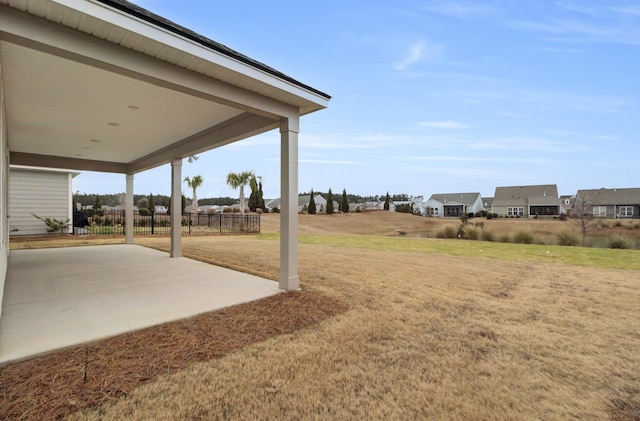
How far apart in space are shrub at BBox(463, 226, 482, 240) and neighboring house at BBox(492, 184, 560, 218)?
34.3 metres

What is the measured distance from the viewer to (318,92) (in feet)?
16.0

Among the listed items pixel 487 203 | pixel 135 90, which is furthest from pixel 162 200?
pixel 487 203

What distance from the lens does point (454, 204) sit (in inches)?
1955

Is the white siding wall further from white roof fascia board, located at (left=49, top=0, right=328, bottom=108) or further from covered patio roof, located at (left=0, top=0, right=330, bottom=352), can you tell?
white roof fascia board, located at (left=49, top=0, right=328, bottom=108)

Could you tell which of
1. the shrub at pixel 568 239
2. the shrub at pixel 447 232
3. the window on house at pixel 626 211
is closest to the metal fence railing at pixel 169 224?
the shrub at pixel 447 232

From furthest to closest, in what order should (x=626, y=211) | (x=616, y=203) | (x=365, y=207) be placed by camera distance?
(x=365, y=207) < (x=616, y=203) < (x=626, y=211)

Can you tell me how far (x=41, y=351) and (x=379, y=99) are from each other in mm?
15515

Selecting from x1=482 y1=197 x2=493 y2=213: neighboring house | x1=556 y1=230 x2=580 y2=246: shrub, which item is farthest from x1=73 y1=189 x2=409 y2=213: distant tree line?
x1=556 y1=230 x2=580 y2=246: shrub

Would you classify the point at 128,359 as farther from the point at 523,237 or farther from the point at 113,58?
the point at 523,237

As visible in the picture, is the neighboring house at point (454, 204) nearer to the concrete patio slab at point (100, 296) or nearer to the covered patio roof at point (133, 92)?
the covered patio roof at point (133, 92)

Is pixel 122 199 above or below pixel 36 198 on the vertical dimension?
above

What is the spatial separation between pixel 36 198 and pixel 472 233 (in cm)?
2089

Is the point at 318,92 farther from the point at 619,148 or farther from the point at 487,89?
the point at 619,148

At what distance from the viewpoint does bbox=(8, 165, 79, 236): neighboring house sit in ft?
44.2
